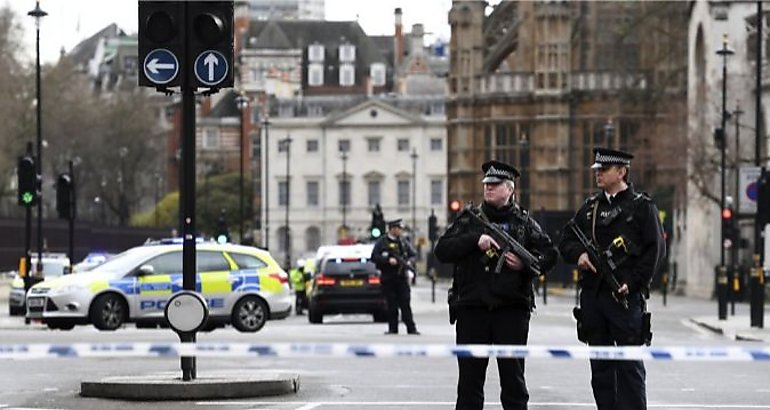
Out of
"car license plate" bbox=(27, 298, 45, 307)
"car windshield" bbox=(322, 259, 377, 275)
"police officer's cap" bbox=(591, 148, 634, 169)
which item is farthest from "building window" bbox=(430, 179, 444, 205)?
"police officer's cap" bbox=(591, 148, 634, 169)

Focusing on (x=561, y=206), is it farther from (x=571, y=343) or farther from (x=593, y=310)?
(x=593, y=310)

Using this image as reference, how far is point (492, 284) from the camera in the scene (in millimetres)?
15133

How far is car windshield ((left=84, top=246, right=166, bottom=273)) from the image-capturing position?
1359 inches

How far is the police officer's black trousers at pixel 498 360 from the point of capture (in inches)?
596

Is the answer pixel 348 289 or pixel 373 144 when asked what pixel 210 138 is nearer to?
pixel 373 144

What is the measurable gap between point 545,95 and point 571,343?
74.5 meters

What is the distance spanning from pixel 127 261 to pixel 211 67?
16.1 meters

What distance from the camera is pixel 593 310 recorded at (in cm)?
1527

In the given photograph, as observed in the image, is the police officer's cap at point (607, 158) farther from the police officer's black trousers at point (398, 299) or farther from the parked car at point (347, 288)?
the parked car at point (347, 288)

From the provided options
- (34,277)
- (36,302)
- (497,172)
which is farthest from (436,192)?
(497,172)

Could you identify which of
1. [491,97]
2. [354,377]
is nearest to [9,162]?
[491,97]

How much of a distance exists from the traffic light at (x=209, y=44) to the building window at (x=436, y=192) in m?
147

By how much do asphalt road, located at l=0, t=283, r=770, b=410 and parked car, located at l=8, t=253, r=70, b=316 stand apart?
15293 millimetres

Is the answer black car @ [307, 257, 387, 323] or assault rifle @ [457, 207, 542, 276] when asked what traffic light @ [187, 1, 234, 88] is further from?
black car @ [307, 257, 387, 323]
